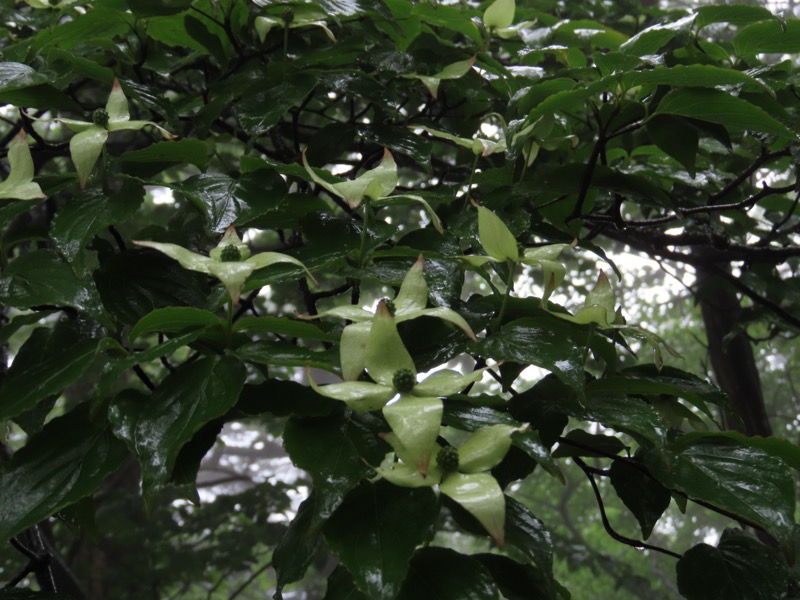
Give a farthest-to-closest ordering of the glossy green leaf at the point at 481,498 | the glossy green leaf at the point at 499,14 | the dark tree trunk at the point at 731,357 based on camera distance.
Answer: the dark tree trunk at the point at 731,357, the glossy green leaf at the point at 499,14, the glossy green leaf at the point at 481,498

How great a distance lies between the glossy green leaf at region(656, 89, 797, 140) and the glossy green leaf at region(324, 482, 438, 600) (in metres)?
0.49

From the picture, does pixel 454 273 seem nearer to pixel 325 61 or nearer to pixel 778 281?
pixel 325 61

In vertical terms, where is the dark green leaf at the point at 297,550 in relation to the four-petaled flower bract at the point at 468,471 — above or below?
below

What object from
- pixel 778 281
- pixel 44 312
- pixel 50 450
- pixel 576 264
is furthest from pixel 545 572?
pixel 576 264

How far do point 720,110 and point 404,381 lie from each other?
477 millimetres

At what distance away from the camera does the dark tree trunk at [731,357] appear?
5.12 feet

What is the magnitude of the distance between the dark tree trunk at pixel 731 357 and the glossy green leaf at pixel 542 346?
100cm

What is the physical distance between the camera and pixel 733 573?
2.41 ft

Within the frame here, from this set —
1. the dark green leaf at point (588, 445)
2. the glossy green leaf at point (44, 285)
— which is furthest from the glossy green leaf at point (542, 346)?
the glossy green leaf at point (44, 285)

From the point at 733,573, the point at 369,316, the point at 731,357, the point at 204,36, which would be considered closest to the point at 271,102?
the point at 204,36

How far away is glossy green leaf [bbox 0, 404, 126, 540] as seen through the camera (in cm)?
54

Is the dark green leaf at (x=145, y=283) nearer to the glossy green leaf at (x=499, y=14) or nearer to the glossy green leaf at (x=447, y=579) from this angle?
the glossy green leaf at (x=447, y=579)

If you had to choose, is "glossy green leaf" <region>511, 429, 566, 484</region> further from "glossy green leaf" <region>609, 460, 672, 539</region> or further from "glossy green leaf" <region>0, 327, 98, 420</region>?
"glossy green leaf" <region>0, 327, 98, 420</region>

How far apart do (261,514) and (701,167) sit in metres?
1.67
